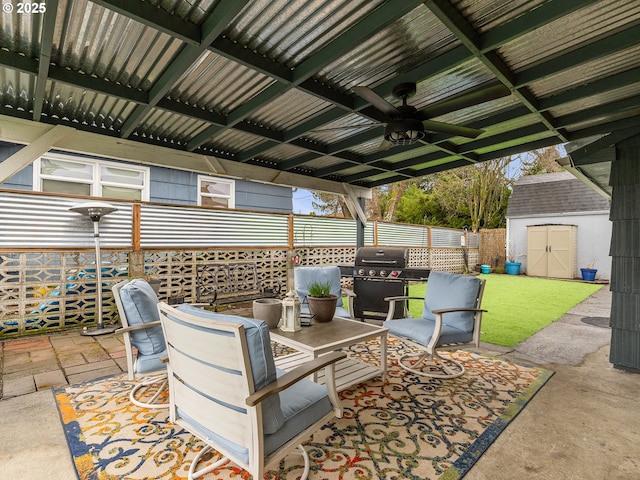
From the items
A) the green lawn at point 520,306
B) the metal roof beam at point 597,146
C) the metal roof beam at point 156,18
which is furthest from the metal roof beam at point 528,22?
the green lawn at point 520,306

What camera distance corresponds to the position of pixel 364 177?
632 cm

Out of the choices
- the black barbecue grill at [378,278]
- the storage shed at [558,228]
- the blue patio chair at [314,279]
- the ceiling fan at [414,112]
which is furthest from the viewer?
the storage shed at [558,228]

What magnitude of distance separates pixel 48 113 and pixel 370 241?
7.48 meters

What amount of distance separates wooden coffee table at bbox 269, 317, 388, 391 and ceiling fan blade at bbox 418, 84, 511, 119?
6.62 ft

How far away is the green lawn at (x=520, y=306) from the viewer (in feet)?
15.5

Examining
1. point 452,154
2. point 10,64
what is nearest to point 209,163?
point 10,64

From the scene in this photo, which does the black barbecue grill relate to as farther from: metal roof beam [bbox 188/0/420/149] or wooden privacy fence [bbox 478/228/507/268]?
wooden privacy fence [bbox 478/228/507/268]

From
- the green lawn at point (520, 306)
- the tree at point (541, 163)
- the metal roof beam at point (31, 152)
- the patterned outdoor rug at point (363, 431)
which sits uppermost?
the tree at point (541, 163)

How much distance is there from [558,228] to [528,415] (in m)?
12.1

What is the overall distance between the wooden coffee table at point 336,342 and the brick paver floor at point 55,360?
1880 millimetres

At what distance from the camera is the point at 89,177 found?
6.20 meters

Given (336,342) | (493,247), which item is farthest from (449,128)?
(493,247)

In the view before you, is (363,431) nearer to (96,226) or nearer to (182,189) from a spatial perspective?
(96,226)

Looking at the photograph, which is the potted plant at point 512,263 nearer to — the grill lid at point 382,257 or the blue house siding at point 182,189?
the blue house siding at point 182,189
